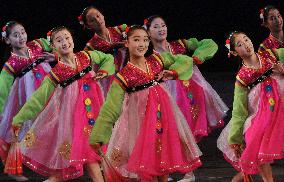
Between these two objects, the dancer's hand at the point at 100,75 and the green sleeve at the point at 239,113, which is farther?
the dancer's hand at the point at 100,75

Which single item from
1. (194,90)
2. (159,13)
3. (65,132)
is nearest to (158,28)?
(194,90)

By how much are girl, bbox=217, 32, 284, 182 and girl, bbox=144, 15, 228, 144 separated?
0.96 metres

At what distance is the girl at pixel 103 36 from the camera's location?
6938mm

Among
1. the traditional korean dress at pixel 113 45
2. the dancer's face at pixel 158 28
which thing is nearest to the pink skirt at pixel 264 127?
the dancer's face at pixel 158 28

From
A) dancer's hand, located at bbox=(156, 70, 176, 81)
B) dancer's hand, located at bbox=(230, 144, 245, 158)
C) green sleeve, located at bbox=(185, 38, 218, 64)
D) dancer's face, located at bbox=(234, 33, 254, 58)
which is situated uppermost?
dancer's face, located at bbox=(234, 33, 254, 58)

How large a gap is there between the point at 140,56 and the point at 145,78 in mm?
150

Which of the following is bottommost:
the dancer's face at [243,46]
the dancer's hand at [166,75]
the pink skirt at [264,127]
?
the pink skirt at [264,127]

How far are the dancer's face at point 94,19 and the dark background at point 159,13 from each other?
1947 millimetres

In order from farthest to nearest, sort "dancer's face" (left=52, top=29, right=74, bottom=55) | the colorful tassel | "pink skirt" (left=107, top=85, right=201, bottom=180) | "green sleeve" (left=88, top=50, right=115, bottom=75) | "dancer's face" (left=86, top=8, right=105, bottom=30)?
"dancer's face" (left=86, top=8, right=105, bottom=30) < the colorful tassel < "green sleeve" (left=88, top=50, right=115, bottom=75) < "dancer's face" (left=52, top=29, right=74, bottom=55) < "pink skirt" (left=107, top=85, right=201, bottom=180)

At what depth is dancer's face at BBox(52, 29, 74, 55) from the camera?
18.8 ft

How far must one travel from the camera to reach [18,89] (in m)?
6.72

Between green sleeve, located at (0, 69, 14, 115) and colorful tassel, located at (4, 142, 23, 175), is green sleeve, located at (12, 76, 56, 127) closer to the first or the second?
colorful tassel, located at (4, 142, 23, 175)

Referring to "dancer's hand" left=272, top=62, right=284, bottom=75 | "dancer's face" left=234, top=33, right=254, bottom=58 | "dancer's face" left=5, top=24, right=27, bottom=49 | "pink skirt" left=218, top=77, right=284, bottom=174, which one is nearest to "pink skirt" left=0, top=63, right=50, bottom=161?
"dancer's face" left=5, top=24, right=27, bottom=49

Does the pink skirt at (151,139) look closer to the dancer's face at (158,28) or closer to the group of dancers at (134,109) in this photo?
the group of dancers at (134,109)
